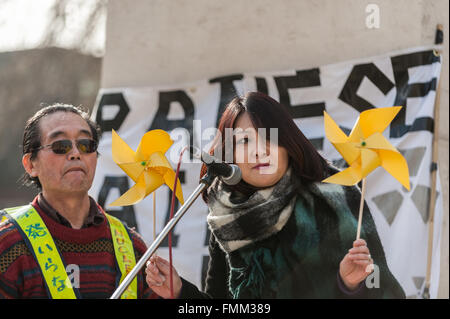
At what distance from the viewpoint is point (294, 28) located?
4.60 metres

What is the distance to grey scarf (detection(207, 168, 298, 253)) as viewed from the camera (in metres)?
2.44

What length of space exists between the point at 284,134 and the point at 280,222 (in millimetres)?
327

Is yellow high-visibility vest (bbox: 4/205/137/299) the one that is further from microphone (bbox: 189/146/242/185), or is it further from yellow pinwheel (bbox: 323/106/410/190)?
yellow pinwheel (bbox: 323/106/410/190)

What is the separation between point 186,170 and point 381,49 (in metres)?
1.55

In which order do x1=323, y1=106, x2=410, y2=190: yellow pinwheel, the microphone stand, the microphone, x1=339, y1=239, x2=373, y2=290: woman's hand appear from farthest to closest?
x1=323, y1=106, x2=410, y2=190: yellow pinwheel < x1=339, y1=239, x2=373, y2=290: woman's hand < the microphone < the microphone stand

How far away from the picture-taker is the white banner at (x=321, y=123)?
4078 mm

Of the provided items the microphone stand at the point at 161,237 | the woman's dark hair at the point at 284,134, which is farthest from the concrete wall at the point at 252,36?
the microphone stand at the point at 161,237

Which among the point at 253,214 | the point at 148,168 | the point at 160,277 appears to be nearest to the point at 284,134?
the point at 253,214

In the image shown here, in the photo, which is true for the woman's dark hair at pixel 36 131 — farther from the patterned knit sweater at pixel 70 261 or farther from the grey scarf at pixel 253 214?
the grey scarf at pixel 253 214

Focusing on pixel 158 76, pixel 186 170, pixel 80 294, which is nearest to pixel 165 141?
pixel 80 294

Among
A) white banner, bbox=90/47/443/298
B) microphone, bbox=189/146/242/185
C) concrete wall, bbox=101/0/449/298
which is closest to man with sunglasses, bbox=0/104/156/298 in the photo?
microphone, bbox=189/146/242/185

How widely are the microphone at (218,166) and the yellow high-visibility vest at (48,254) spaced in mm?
745

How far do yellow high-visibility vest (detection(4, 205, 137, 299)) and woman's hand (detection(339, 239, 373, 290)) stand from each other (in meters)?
0.83
